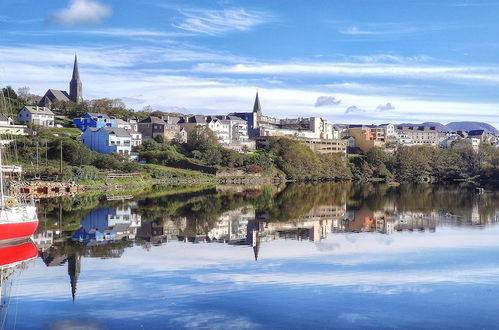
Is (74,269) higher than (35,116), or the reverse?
(35,116)

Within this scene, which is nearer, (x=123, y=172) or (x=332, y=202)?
(x=332, y=202)

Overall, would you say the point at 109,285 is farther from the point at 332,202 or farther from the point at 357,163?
the point at 357,163

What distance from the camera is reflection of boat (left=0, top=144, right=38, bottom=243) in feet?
73.3

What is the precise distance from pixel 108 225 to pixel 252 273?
43.4 feet

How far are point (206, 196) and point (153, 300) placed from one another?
37.0 metres

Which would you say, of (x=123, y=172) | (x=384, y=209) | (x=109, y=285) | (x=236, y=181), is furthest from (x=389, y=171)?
(x=109, y=285)

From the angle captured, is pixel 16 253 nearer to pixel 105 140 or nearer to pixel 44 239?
pixel 44 239

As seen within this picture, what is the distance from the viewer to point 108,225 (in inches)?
1224

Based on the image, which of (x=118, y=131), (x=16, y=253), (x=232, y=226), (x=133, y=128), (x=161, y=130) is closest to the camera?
(x=16, y=253)

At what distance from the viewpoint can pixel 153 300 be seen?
1625 cm

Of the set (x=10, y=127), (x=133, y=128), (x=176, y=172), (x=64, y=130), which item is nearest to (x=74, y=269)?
(x=176, y=172)

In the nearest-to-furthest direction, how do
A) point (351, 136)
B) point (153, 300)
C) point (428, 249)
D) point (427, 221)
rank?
point (153, 300), point (428, 249), point (427, 221), point (351, 136)

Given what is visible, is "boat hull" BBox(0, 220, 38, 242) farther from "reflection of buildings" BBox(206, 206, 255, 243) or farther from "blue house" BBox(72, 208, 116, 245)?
"reflection of buildings" BBox(206, 206, 255, 243)

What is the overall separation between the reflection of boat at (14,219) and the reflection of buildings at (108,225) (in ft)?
8.74
